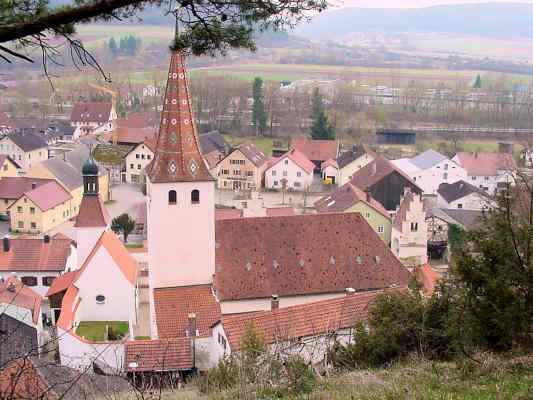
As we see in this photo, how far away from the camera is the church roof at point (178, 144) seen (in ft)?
72.4

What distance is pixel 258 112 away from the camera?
78.4 meters

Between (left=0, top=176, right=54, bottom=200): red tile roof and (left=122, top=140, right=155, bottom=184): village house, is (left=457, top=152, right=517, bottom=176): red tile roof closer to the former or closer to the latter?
(left=122, top=140, right=155, bottom=184): village house

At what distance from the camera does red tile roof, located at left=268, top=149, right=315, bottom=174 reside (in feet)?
180

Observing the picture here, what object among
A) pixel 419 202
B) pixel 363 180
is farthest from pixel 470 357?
pixel 363 180

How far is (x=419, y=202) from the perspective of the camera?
112 feet

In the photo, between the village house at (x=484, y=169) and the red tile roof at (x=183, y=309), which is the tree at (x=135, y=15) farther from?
the village house at (x=484, y=169)

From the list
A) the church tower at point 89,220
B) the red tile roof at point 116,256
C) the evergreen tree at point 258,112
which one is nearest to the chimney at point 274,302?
the red tile roof at point 116,256

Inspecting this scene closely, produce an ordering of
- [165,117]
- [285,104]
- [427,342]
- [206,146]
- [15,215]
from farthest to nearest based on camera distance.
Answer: [285,104]
[206,146]
[15,215]
[165,117]
[427,342]

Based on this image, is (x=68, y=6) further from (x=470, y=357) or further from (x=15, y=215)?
(x=15, y=215)

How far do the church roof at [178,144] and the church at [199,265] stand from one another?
0.03 metres

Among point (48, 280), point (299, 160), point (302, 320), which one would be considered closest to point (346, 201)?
point (48, 280)

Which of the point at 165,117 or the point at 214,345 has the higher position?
the point at 165,117

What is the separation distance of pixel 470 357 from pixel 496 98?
91857mm

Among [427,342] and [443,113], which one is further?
[443,113]
